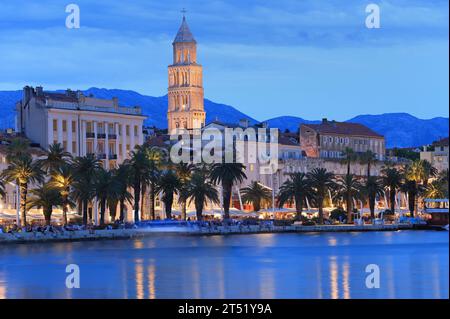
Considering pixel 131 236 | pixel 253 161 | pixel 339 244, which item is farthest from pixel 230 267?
pixel 253 161

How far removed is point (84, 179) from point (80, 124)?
22.6m

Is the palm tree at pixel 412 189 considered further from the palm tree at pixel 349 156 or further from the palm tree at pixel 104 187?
the palm tree at pixel 104 187

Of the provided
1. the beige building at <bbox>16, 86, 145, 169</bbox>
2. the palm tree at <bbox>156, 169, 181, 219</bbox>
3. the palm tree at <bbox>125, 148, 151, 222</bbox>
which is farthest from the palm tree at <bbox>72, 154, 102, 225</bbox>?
the beige building at <bbox>16, 86, 145, 169</bbox>

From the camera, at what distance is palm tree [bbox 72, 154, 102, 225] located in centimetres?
12288

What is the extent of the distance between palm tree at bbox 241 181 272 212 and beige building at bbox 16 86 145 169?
16556mm

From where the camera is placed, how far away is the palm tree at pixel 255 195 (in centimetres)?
16438

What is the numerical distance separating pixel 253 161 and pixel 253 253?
73.1 meters

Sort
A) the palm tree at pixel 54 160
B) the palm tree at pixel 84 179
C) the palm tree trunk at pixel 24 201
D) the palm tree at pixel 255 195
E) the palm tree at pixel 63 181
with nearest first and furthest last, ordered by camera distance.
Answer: the palm tree trunk at pixel 24 201, the palm tree at pixel 63 181, the palm tree at pixel 84 179, the palm tree at pixel 54 160, the palm tree at pixel 255 195

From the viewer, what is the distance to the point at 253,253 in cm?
10606

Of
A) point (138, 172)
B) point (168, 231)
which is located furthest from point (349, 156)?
point (138, 172)

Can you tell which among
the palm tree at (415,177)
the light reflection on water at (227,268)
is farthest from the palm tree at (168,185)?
the palm tree at (415,177)

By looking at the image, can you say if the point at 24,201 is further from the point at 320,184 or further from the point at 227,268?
the point at 320,184

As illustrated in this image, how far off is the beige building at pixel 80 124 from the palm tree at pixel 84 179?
1559 cm

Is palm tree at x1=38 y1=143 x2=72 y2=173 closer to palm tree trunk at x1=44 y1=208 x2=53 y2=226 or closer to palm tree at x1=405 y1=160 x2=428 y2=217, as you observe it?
palm tree trunk at x1=44 y1=208 x2=53 y2=226
